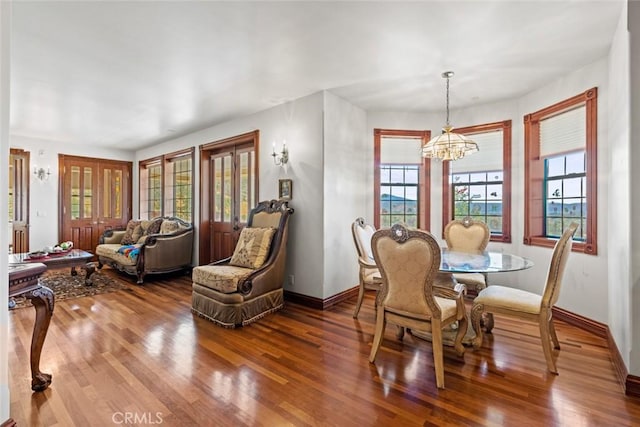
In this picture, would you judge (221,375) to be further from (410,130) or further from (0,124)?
(410,130)

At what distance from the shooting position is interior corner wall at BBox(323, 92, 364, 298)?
3817 mm

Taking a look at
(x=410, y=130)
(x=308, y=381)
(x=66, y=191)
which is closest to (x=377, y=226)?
(x=410, y=130)

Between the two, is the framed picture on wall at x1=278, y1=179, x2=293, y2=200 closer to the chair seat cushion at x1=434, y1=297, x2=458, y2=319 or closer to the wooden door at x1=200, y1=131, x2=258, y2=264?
the wooden door at x1=200, y1=131, x2=258, y2=264

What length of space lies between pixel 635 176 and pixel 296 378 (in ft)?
9.14

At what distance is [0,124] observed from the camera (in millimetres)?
1348

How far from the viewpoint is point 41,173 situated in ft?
20.1

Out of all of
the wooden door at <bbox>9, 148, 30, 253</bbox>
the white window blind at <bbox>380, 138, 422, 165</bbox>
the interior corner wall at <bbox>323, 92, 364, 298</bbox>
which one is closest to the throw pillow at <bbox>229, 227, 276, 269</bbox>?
the interior corner wall at <bbox>323, 92, 364, 298</bbox>

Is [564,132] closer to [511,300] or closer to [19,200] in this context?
[511,300]

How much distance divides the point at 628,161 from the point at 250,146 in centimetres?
433

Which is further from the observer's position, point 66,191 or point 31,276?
point 66,191

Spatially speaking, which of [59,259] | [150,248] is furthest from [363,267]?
[59,259]

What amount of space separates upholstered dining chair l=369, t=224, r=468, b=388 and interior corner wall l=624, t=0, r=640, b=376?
108 cm

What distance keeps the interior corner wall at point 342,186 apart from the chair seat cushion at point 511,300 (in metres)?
1.80
